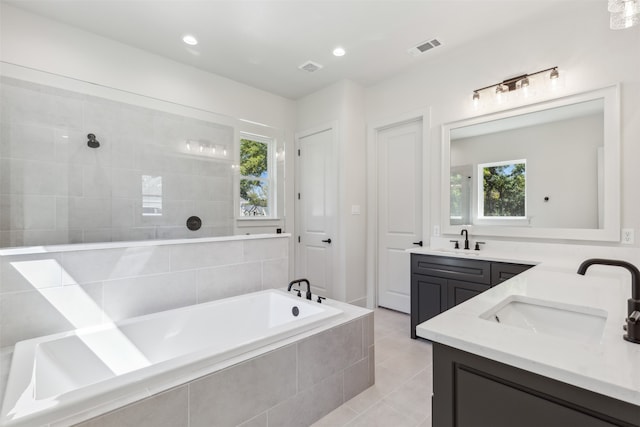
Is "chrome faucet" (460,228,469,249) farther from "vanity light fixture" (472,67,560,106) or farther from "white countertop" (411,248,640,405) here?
"white countertop" (411,248,640,405)

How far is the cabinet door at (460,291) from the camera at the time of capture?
7.65 feet

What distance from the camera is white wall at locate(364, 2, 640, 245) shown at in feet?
6.66

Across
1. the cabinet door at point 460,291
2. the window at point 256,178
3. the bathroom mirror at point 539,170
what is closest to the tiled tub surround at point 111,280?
the window at point 256,178

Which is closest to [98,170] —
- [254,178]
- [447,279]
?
[254,178]

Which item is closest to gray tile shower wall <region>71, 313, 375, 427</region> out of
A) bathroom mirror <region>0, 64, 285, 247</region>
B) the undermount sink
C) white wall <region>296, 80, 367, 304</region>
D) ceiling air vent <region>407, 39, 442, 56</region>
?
the undermount sink

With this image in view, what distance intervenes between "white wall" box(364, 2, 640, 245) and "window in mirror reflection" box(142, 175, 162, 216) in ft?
8.67

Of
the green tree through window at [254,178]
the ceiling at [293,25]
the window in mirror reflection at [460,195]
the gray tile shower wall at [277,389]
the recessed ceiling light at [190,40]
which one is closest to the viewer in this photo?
the gray tile shower wall at [277,389]

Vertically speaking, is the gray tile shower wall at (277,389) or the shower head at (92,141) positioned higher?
the shower head at (92,141)

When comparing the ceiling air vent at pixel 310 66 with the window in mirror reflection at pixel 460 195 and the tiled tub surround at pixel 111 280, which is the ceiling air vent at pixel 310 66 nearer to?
the window in mirror reflection at pixel 460 195

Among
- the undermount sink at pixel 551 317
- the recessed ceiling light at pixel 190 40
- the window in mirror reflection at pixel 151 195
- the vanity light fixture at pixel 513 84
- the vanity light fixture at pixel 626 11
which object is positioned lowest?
the undermount sink at pixel 551 317

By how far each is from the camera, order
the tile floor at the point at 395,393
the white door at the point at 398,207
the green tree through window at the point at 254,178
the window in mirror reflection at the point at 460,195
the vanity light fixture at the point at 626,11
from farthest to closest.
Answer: the white door at the point at 398,207 → the green tree through window at the point at 254,178 → the window in mirror reflection at the point at 460,195 → the tile floor at the point at 395,393 → the vanity light fixture at the point at 626,11

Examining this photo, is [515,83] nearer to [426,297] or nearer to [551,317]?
[426,297]

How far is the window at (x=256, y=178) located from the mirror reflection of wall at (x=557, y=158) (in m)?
2.18

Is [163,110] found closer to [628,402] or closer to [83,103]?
[83,103]
